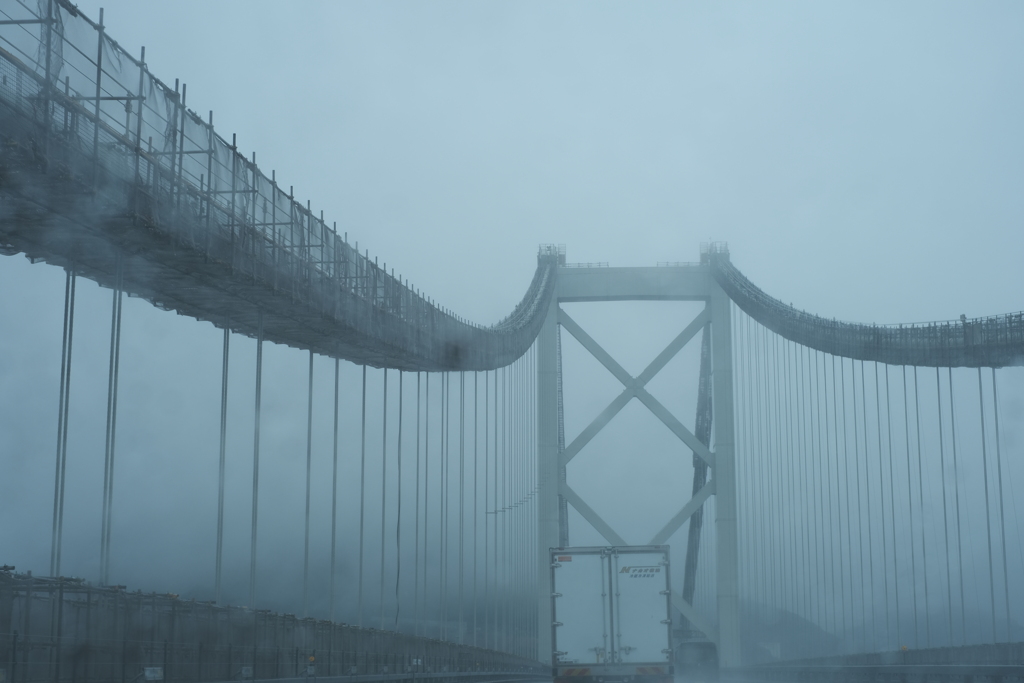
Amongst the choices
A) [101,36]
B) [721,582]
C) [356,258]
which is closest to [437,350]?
[356,258]

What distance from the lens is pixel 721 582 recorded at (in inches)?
1620

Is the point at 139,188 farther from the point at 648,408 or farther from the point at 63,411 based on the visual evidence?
the point at 648,408

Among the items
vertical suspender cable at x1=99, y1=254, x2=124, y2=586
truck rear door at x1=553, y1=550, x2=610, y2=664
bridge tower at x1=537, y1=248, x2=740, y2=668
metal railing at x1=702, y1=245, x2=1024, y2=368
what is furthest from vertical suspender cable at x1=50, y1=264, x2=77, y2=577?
bridge tower at x1=537, y1=248, x2=740, y2=668

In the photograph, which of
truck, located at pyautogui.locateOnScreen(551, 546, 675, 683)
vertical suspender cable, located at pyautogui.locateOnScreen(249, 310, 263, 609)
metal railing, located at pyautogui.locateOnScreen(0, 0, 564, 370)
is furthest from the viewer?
truck, located at pyautogui.locateOnScreen(551, 546, 675, 683)

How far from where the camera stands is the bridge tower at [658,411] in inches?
1626

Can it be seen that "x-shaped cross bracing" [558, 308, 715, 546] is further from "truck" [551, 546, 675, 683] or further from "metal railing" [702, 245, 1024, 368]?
"truck" [551, 546, 675, 683]

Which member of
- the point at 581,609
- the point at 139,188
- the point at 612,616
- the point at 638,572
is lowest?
the point at 612,616

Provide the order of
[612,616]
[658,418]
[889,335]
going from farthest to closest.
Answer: [658,418], [889,335], [612,616]

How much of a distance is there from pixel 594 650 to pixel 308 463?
5.63 metres

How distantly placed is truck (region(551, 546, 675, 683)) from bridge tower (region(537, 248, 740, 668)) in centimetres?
1824

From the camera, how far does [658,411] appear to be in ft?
150

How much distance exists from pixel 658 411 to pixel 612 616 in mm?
24231

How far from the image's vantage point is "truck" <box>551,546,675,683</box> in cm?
2158

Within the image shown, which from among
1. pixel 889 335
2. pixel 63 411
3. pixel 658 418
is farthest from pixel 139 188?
pixel 658 418
